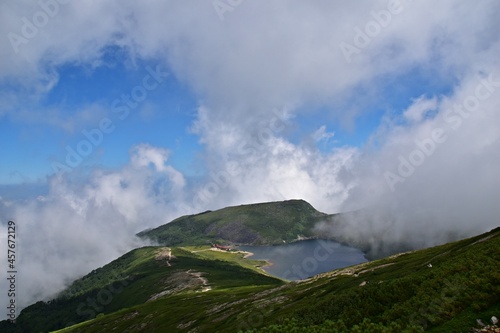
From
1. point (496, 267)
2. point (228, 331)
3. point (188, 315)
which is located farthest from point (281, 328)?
point (188, 315)

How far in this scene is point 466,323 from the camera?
93.8 feet

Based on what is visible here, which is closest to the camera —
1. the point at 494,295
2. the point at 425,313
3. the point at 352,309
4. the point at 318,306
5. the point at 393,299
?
the point at 494,295

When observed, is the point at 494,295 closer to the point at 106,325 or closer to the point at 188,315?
the point at 188,315

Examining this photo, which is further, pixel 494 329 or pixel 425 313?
pixel 425 313

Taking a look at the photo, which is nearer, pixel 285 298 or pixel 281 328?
pixel 281 328

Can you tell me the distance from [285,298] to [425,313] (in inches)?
2694

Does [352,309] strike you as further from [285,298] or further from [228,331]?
[285,298]

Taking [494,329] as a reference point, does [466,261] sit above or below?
above

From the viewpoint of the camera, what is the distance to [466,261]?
4475 centimetres

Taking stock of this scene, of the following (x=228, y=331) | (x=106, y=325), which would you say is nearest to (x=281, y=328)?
(x=228, y=331)

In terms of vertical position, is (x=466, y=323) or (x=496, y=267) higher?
(x=496, y=267)

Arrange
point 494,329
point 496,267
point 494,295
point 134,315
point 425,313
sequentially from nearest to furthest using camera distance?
point 494,329
point 494,295
point 425,313
point 496,267
point 134,315

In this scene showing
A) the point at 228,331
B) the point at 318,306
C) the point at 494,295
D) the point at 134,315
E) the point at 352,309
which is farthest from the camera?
the point at 134,315

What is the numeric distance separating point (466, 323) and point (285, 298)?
73.3 metres
